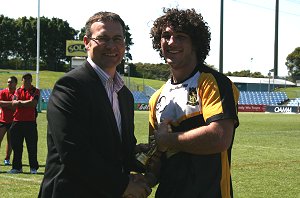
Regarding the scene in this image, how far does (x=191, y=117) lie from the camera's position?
3662 mm

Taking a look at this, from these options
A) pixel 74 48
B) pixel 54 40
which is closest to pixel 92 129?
pixel 74 48

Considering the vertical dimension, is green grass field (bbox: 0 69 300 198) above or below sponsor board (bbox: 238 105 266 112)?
above

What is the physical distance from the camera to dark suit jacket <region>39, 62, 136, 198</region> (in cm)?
335

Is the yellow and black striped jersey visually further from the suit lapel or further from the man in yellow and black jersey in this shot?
the suit lapel

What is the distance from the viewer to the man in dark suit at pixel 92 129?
132 inches

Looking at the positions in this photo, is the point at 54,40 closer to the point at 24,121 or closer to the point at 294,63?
the point at 294,63

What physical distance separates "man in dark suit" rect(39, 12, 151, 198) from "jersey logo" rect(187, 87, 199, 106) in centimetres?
47

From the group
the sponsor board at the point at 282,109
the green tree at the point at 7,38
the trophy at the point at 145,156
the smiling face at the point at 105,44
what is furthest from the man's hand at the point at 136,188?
the green tree at the point at 7,38

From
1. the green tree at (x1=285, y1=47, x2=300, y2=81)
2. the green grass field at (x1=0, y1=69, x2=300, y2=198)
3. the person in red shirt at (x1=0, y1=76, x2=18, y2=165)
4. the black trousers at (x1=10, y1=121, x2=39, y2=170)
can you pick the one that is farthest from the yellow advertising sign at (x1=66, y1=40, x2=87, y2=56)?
the black trousers at (x1=10, y1=121, x2=39, y2=170)

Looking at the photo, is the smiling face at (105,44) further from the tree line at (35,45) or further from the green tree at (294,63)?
the green tree at (294,63)

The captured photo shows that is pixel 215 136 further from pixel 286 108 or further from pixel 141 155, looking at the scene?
pixel 286 108

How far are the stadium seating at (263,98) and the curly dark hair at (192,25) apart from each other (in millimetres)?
64774

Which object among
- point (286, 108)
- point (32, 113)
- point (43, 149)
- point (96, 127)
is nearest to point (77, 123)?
point (96, 127)

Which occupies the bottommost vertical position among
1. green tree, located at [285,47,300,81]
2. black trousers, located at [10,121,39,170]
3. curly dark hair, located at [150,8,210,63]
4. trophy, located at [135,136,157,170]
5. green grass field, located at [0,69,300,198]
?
green grass field, located at [0,69,300,198]
